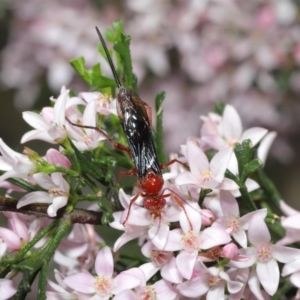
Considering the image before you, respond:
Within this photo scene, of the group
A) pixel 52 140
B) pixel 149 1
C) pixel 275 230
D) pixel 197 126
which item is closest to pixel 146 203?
pixel 52 140

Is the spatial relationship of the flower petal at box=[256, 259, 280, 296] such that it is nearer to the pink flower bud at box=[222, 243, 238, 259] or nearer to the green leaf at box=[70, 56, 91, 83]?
the pink flower bud at box=[222, 243, 238, 259]

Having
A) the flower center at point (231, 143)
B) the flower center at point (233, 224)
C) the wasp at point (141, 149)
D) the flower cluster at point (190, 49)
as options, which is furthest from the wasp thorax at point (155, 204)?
the flower cluster at point (190, 49)

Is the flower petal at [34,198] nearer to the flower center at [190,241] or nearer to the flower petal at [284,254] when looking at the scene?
the flower center at [190,241]

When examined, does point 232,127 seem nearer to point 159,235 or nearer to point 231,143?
point 231,143

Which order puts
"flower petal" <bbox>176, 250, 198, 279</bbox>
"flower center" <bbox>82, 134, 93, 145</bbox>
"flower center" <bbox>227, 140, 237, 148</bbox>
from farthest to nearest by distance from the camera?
"flower center" <bbox>227, 140, 237, 148</bbox> < "flower center" <bbox>82, 134, 93, 145</bbox> < "flower petal" <bbox>176, 250, 198, 279</bbox>

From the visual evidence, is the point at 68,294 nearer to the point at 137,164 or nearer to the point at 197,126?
the point at 137,164

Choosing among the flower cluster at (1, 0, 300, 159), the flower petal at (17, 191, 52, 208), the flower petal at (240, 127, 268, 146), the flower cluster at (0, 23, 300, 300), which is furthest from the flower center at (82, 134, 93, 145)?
the flower cluster at (1, 0, 300, 159)
